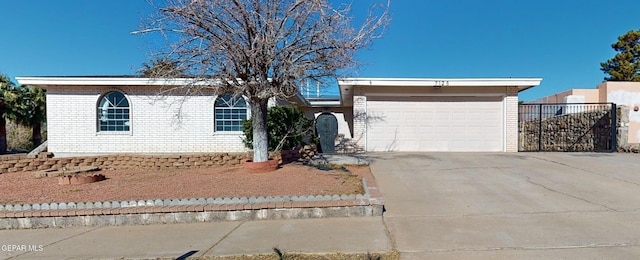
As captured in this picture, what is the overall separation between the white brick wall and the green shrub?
157 centimetres

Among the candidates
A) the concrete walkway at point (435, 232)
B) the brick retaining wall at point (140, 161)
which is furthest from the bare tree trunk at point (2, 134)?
the concrete walkway at point (435, 232)

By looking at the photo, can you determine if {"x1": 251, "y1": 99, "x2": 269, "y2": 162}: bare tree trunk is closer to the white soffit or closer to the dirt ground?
the dirt ground

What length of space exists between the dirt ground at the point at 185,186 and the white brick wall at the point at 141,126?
3301mm

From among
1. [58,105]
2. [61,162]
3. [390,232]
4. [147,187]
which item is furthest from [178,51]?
[58,105]

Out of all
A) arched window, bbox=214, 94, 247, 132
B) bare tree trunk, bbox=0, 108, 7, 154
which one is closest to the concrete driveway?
arched window, bbox=214, 94, 247, 132

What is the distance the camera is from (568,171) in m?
7.36

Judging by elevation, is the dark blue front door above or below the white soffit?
below

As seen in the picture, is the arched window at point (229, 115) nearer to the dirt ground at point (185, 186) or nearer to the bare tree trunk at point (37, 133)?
the dirt ground at point (185, 186)

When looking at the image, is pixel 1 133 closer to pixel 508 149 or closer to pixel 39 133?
pixel 39 133

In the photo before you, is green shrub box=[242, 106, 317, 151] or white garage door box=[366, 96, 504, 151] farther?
white garage door box=[366, 96, 504, 151]

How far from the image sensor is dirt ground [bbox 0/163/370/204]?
17.5ft

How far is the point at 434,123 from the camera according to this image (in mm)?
11945

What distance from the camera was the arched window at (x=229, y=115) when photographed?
433 inches

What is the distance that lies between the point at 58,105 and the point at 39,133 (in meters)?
4.85
